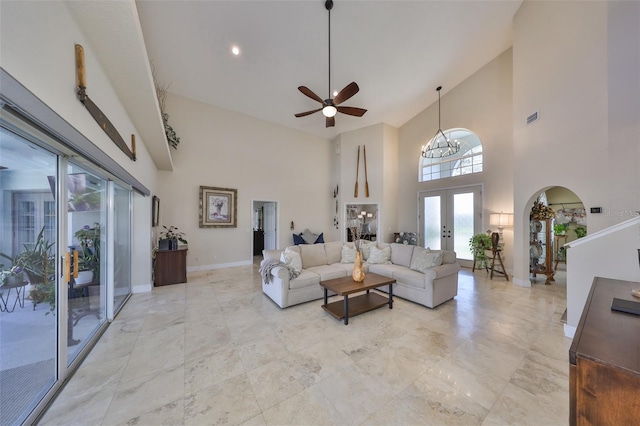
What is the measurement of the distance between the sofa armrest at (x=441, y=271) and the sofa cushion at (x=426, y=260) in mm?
103

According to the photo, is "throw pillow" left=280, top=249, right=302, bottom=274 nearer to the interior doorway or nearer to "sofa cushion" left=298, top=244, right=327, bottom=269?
"sofa cushion" left=298, top=244, right=327, bottom=269

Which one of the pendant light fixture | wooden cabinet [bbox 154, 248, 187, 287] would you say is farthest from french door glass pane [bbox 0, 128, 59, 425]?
the pendant light fixture

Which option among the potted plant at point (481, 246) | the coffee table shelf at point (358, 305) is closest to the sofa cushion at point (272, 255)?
the coffee table shelf at point (358, 305)

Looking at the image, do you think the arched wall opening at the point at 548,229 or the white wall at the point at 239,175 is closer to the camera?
the arched wall opening at the point at 548,229

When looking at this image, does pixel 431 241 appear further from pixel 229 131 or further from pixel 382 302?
pixel 229 131

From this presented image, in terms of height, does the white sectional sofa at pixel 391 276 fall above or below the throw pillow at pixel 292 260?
below

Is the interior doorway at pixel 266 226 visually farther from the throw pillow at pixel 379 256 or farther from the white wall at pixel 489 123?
the white wall at pixel 489 123

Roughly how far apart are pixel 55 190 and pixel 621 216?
261 inches

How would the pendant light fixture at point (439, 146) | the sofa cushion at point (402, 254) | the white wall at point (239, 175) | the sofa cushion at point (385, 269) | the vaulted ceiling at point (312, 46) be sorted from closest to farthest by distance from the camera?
the vaulted ceiling at point (312, 46), the sofa cushion at point (385, 269), the sofa cushion at point (402, 254), the white wall at point (239, 175), the pendant light fixture at point (439, 146)

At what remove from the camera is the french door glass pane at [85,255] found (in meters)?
2.22

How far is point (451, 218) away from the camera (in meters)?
6.47

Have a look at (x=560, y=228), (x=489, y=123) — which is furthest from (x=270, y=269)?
(x=560, y=228)

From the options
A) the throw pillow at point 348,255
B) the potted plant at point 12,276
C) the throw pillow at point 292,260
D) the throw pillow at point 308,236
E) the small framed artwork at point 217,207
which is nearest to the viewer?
the potted plant at point 12,276

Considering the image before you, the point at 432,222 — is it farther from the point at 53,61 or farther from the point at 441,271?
the point at 53,61
